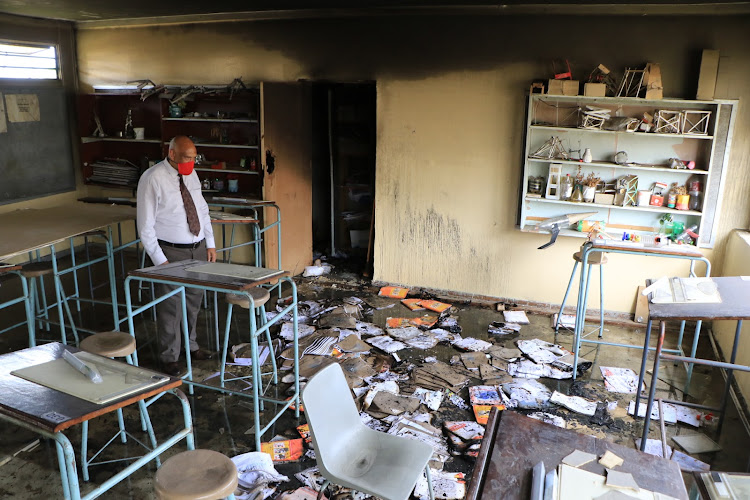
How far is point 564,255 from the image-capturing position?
573cm

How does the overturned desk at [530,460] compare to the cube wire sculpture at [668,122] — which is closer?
the overturned desk at [530,460]

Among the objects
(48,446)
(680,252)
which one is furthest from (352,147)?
(48,446)

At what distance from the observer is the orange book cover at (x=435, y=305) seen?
19.1 feet

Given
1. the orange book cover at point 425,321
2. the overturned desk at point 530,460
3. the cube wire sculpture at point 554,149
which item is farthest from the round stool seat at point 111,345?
the cube wire sculpture at point 554,149

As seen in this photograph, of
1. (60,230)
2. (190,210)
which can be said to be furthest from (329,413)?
(60,230)

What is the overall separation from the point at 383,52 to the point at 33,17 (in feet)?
14.4

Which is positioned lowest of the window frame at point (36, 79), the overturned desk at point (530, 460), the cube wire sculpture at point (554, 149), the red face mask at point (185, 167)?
the overturned desk at point (530, 460)

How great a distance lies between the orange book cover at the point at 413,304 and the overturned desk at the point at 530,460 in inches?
137

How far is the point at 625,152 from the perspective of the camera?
5.32 m

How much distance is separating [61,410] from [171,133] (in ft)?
18.0

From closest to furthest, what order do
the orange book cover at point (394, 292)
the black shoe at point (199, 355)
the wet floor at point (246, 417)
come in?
the wet floor at point (246, 417) < the black shoe at point (199, 355) < the orange book cover at point (394, 292)

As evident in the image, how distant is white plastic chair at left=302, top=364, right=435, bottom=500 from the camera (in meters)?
2.32

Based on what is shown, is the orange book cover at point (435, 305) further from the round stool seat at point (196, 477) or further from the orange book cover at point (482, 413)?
the round stool seat at point (196, 477)

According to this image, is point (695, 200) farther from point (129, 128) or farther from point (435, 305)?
point (129, 128)
